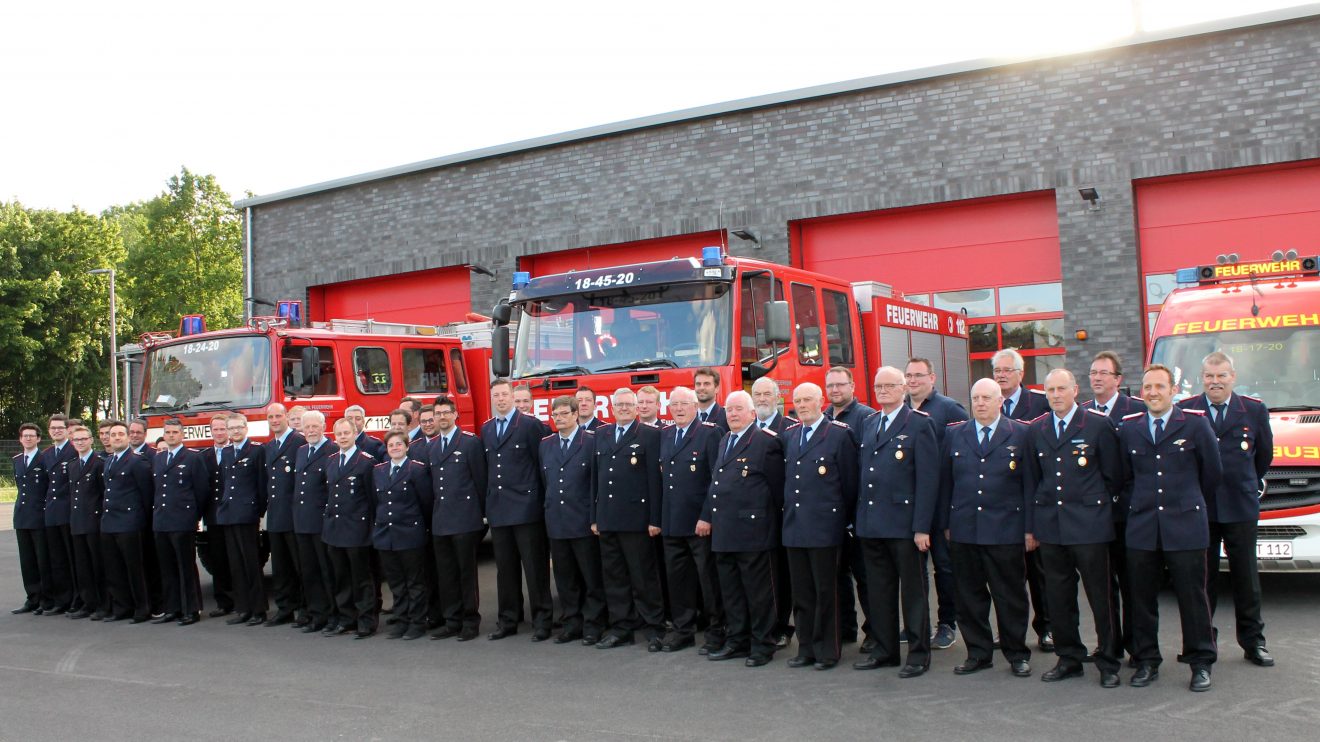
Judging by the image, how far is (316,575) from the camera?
9305mm

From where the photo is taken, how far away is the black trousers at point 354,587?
352 inches

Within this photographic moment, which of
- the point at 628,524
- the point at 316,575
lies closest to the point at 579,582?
the point at 628,524

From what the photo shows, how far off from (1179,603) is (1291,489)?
7.53 ft

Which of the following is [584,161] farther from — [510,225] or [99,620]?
[99,620]

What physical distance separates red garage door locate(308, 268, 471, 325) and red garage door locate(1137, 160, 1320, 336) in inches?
459

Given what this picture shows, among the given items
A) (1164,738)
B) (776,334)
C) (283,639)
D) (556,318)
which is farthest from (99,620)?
(1164,738)

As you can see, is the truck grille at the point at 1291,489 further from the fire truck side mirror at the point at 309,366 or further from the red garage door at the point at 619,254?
the red garage door at the point at 619,254

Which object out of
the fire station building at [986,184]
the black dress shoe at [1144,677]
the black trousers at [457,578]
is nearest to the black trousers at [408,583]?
the black trousers at [457,578]

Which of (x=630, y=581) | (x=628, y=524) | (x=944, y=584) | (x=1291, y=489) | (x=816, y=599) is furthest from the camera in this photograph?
(x=630, y=581)

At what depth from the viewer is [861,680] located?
22.2ft

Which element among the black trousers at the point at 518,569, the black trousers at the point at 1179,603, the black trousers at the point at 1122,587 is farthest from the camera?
the black trousers at the point at 518,569

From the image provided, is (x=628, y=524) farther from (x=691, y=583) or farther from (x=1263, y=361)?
(x=1263, y=361)

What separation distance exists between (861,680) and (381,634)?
4.06 meters

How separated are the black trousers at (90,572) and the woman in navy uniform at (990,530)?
7769 mm
